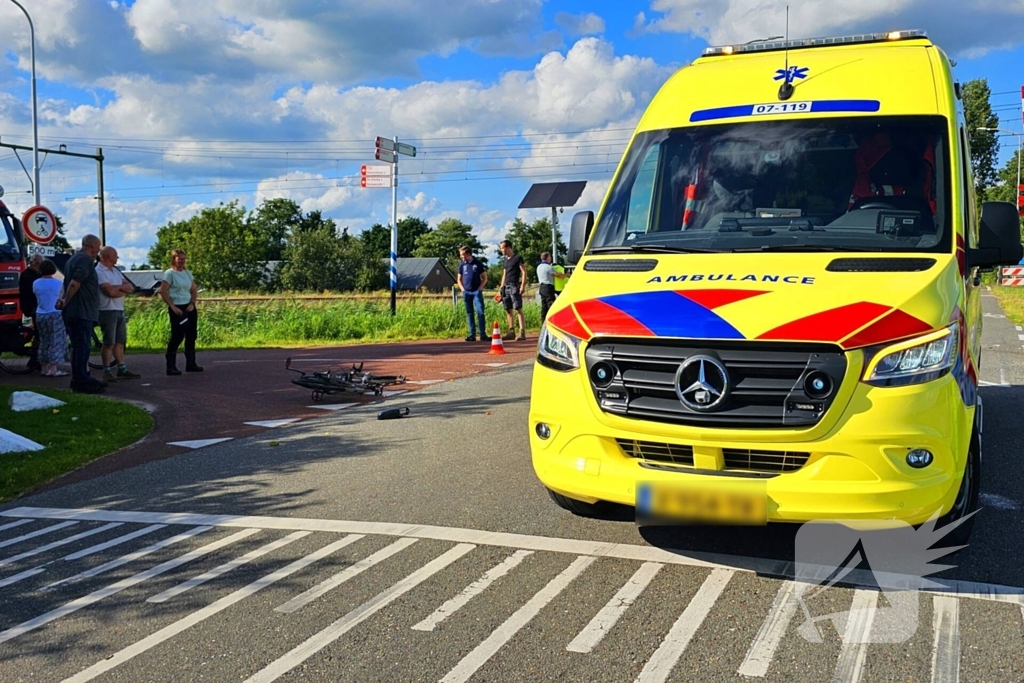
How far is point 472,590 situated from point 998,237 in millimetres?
3461

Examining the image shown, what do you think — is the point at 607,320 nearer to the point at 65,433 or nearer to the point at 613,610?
the point at 613,610

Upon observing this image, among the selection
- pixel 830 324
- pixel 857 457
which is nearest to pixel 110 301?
pixel 830 324

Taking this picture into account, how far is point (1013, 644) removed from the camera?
3656 mm

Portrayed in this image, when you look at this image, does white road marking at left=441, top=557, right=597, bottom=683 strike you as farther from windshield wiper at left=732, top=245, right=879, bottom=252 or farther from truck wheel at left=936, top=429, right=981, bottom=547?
windshield wiper at left=732, top=245, right=879, bottom=252

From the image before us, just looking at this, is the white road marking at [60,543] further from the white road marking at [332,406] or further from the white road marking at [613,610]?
the white road marking at [332,406]

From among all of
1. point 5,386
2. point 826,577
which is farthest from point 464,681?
point 5,386

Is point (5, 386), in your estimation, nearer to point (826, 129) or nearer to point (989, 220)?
point (826, 129)

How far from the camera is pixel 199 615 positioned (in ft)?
13.8

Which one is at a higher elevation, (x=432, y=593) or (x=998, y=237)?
(x=998, y=237)

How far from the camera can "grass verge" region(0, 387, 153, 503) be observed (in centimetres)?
730

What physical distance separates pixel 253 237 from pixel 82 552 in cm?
8937

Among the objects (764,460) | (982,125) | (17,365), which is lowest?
(17,365)

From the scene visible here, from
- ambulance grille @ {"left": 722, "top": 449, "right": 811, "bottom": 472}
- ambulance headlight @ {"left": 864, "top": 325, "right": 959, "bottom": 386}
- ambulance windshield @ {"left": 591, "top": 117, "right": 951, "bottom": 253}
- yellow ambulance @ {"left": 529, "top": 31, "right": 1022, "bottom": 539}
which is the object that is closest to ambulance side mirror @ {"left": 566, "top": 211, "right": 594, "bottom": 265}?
yellow ambulance @ {"left": 529, "top": 31, "right": 1022, "bottom": 539}

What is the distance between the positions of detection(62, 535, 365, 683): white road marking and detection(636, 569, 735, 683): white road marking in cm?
199
